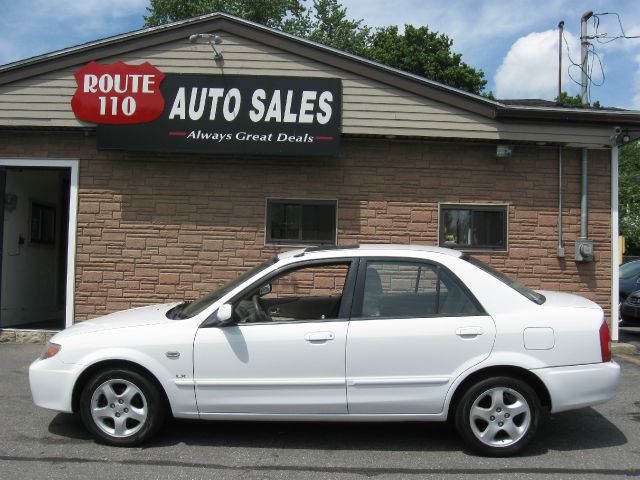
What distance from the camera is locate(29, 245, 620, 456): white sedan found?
14.8ft

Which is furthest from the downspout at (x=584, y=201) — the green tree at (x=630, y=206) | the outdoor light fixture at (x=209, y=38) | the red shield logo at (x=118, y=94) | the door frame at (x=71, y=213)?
the green tree at (x=630, y=206)

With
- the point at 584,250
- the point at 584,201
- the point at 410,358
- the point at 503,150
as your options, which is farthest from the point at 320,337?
the point at 584,201

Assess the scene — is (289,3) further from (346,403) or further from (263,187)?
(346,403)

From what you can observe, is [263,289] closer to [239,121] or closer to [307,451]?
[307,451]

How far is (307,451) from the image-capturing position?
15.4ft

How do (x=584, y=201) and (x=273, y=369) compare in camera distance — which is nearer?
Result: (x=273, y=369)

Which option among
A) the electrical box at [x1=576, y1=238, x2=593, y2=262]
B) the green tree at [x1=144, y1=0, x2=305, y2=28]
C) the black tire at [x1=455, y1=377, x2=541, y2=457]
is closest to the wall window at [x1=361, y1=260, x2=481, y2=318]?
the black tire at [x1=455, y1=377, x2=541, y2=457]

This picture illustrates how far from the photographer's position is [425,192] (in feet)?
29.8

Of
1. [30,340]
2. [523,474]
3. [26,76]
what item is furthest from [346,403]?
[26,76]

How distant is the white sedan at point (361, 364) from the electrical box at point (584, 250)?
4543mm

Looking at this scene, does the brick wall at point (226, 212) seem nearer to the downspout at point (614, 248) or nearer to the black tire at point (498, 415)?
the downspout at point (614, 248)

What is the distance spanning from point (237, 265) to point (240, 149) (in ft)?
5.65

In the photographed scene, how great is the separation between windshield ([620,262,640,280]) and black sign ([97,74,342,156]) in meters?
8.03

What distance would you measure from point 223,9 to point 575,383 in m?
27.7
